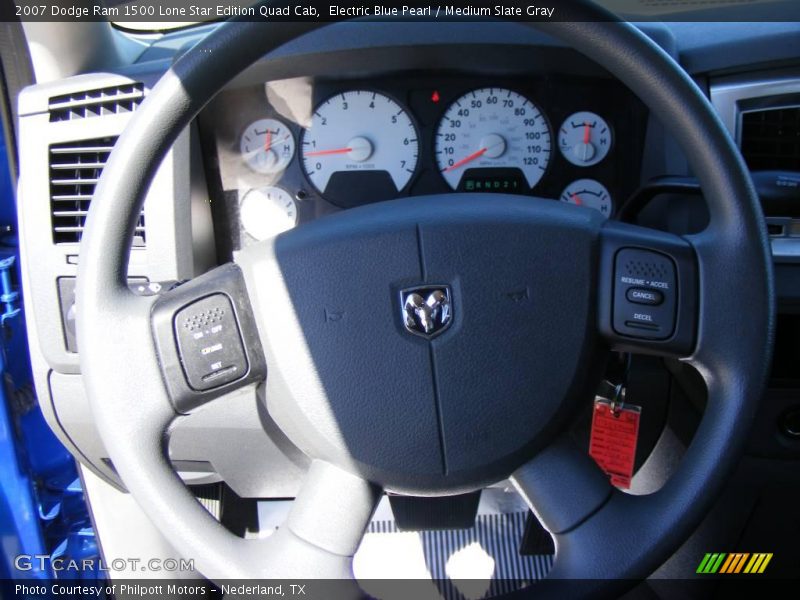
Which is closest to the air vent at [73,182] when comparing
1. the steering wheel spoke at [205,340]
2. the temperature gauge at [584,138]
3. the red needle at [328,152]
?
the red needle at [328,152]

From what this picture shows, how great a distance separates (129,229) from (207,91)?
0.59 feet

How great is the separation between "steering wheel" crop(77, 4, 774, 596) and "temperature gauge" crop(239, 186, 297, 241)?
0.50 meters

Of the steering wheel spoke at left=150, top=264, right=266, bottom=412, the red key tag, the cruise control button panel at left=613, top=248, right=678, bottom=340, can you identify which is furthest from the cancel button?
the steering wheel spoke at left=150, top=264, right=266, bottom=412

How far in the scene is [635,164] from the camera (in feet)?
4.72

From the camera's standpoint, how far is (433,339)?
908mm

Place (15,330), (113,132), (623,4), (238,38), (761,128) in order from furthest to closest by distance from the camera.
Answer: (15,330), (623,4), (761,128), (113,132), (238,38)

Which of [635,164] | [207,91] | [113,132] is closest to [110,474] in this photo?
[113,132]

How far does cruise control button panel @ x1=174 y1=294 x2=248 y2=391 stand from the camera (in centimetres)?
88

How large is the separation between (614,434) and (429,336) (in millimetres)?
463

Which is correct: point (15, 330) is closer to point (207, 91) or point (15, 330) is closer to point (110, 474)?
point (110, 474)

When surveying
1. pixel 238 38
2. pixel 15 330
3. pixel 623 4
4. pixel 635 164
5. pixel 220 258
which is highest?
pixel 623 4

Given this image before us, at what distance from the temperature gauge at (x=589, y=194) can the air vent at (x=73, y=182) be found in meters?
0.77

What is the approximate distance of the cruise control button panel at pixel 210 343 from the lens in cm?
88

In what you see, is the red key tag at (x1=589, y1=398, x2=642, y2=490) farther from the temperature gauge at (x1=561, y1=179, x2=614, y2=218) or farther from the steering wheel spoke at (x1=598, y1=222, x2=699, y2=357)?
the temperature gauge at (x1=561, y1=179, x2=614, y2=218)
